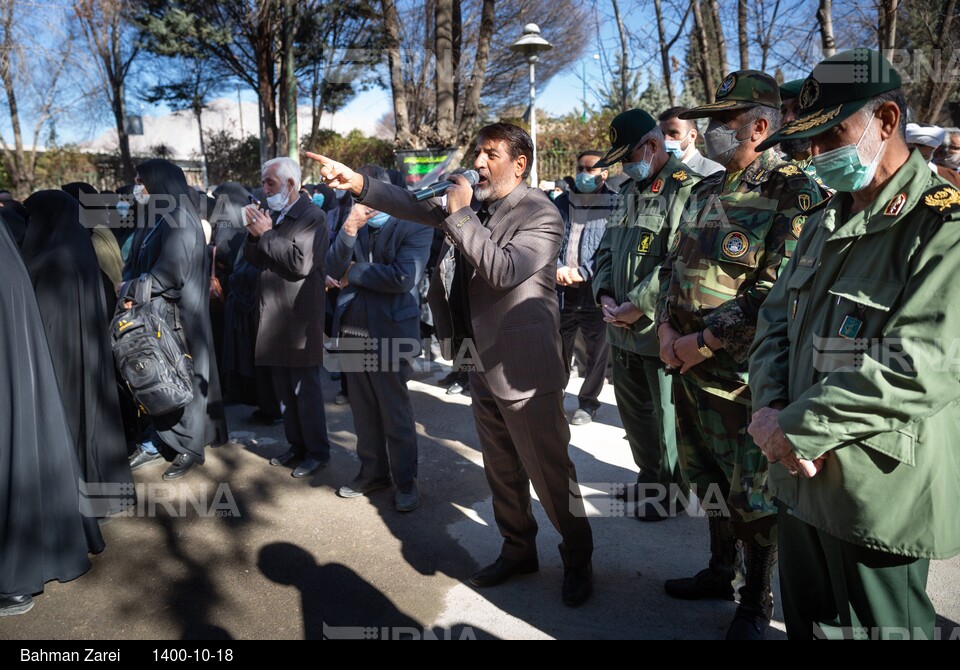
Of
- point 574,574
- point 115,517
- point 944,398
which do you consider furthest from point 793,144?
point 115,517

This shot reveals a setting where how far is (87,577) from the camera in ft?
12.1

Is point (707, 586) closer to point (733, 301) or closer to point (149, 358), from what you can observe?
point (733, 301)

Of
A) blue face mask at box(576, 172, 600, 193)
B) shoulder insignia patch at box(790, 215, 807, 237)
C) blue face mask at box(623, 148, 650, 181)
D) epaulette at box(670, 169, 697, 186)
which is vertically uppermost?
blue face mask at box(576, 172, 600, 193)

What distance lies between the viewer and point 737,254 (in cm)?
287

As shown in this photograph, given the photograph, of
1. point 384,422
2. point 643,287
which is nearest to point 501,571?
point 384,422

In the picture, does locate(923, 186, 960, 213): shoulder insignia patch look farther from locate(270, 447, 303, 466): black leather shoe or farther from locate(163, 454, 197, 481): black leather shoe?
locate(163, 454, 197, 481): black leather shoe

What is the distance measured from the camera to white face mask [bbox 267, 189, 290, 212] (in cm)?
496

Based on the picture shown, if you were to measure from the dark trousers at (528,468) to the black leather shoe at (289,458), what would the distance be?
2207 millimetres

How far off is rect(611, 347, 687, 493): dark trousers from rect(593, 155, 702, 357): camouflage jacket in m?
0.12

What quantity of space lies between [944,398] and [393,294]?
3299 mm

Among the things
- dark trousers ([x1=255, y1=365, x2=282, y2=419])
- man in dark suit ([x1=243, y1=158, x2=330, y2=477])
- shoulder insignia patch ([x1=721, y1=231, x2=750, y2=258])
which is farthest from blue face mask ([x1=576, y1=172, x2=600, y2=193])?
shoulder insignia patch ([x1=721, y1=231, x2=750, y2=258])

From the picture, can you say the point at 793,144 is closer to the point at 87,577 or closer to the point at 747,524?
the point at 747,524

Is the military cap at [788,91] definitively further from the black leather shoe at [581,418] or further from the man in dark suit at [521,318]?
the black leather shoe at [581,418]

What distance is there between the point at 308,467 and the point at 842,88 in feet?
13.7
